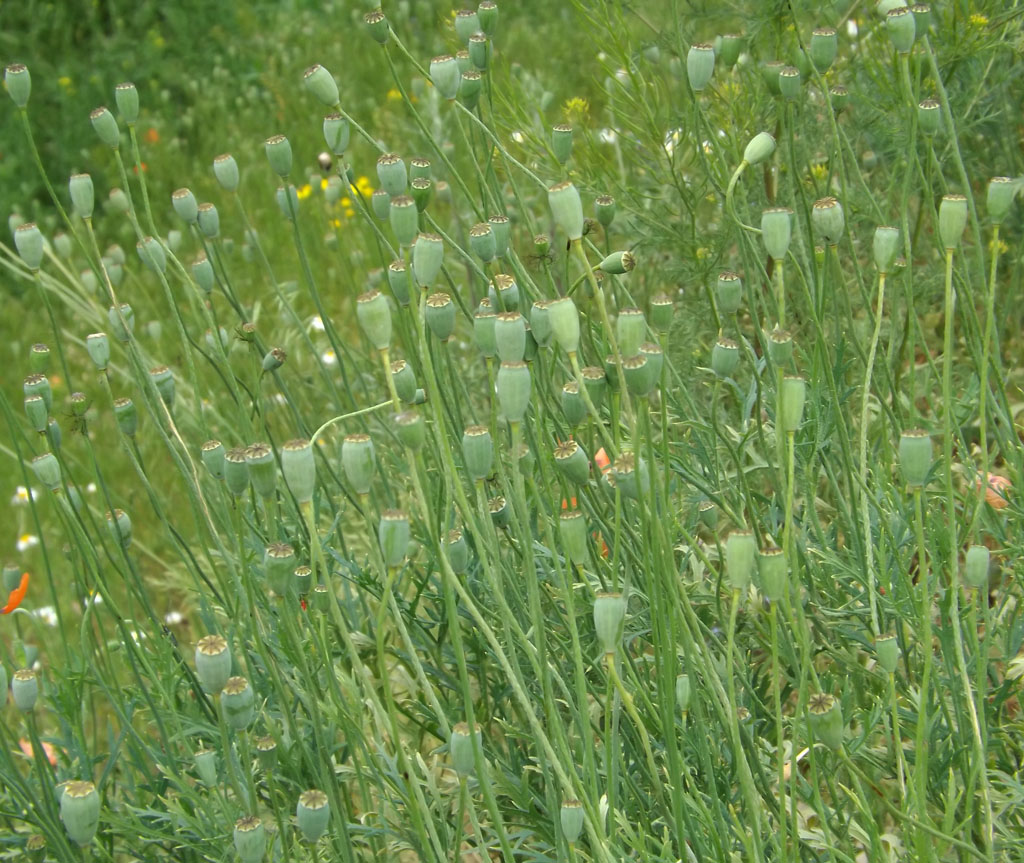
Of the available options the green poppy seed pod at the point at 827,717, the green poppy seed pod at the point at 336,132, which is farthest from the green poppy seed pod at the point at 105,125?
the green poppy seed pod at the point at 827,717

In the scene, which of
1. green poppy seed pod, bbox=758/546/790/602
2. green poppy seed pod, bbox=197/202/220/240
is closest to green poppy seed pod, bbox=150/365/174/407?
green poppy seed pod, bbox=197/202/220/240

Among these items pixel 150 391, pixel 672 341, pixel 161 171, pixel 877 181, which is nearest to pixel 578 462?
pixel 150 391

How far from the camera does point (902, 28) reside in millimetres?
1377

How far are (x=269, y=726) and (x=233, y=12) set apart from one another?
4.45 m

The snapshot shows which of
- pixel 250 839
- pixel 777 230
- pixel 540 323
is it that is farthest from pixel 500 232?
→ pixel 250 839

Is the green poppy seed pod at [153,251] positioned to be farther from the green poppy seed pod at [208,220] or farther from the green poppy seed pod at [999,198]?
the green poppy seed pod at [999,198]

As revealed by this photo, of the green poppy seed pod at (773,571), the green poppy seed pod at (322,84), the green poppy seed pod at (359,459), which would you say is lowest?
the green poppy seed pod at (773,571)

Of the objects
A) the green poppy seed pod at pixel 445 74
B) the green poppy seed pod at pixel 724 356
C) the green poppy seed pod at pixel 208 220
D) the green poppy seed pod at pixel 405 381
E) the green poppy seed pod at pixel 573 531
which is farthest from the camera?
the green poppy seed pod at pixel 208 220

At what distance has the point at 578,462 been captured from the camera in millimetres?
1208

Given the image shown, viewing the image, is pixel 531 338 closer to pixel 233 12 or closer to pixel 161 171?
pixel 161 171

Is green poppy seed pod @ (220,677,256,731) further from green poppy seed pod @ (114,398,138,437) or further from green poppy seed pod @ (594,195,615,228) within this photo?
green poppy seed pod @ (594,195,615,228)

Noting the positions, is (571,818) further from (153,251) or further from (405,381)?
(153,251)

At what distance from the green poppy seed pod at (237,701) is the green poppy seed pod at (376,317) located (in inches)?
12.6

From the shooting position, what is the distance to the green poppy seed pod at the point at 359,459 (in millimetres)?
1044
